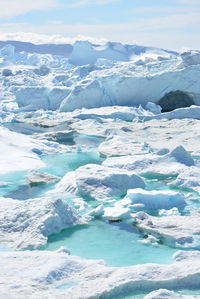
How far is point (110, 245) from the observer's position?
5.04 metres

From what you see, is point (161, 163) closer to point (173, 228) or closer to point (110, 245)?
point (173, 228)

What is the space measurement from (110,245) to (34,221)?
95cm

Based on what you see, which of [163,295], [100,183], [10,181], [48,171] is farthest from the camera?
[48,171]

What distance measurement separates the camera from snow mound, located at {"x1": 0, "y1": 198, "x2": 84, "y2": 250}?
5046 millimetres

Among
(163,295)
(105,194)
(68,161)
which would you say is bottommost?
(68,161)

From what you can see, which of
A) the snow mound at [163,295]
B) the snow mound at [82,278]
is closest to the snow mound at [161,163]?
the snow mound at [82,278]

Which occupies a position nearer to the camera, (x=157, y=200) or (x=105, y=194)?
(x=157, y=200)

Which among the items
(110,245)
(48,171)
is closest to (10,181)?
(48,171)

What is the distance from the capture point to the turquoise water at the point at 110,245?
4617 millimetres

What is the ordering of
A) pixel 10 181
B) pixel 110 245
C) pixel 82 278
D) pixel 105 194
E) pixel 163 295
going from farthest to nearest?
pixel 10 181 → pixel 105 194 → pixel 110 245 → pixel 82 278 → pixel 163 295

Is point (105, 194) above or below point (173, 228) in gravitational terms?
below

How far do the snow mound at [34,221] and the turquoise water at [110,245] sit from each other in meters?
0.11

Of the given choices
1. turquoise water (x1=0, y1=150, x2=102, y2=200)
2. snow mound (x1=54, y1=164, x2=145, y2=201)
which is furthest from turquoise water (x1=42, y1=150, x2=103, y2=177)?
snow mound (x1=54, y1=164, x2=145, y2=201)

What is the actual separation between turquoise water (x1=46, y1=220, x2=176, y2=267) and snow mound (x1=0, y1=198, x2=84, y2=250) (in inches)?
4.4
